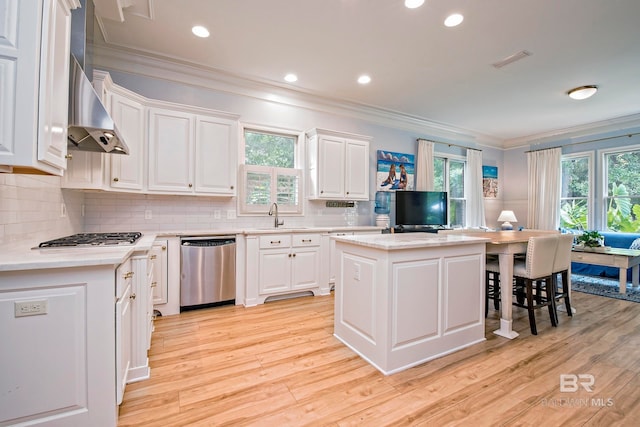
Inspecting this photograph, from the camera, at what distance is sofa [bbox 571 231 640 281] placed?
15.9 feet

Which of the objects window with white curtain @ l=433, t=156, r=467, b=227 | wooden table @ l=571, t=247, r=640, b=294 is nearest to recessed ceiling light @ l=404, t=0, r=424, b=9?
window with white curtain @ l=433, t=156, r=467, b=227

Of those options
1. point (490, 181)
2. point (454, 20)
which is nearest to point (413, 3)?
point (454, 20)

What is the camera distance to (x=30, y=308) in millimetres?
1252

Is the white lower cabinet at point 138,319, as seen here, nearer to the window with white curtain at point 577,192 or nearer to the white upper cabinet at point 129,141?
the white upper cabinet at point 129,141

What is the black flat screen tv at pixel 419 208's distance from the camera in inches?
199

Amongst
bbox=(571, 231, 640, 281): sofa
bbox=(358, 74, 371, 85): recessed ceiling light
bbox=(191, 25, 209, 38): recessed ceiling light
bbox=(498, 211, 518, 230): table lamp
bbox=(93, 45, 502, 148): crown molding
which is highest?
bbox=(358, 74, 371, 85): recessed ceiling light

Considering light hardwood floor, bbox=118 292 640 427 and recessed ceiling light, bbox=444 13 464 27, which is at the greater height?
recessed ceiling light, bbox=444 13 464 27

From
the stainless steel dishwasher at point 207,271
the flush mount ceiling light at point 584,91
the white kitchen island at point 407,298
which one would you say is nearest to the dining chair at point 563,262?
the white kitchen island at point 407,298

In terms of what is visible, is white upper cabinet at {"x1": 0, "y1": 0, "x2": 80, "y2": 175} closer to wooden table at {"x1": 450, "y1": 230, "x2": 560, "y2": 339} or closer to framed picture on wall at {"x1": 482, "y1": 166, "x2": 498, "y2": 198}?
wooden table at {"x1": 450, "y1": 230, "x2": 560, "y2": 339}

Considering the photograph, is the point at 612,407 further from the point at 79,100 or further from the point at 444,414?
the point at 79,100

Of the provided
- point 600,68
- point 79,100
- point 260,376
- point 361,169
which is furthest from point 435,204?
point 79,100

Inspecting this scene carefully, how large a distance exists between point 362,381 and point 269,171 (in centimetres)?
299

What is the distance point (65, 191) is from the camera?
8.39ft

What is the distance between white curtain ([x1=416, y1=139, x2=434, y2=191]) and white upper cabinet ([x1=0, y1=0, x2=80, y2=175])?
17.3ft
